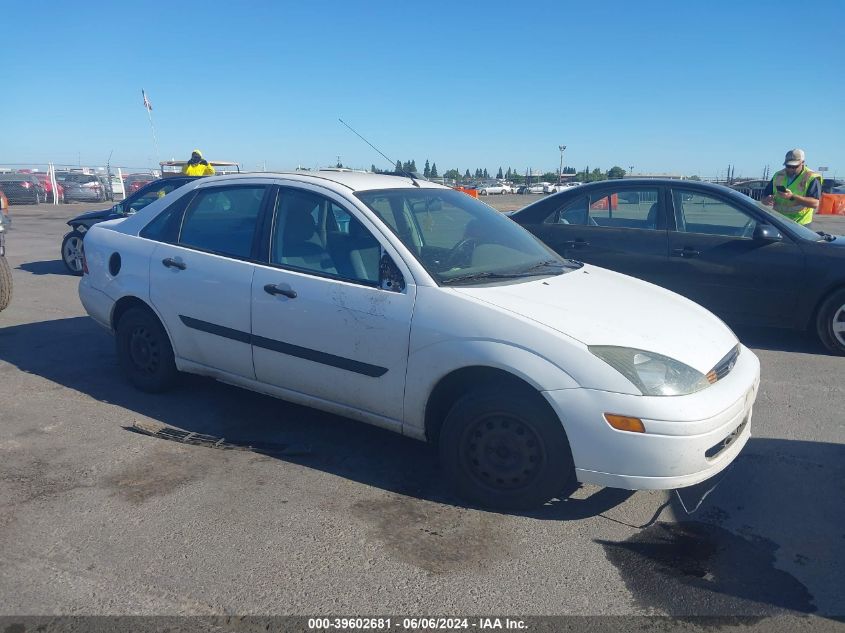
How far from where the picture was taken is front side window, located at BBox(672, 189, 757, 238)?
685 cm

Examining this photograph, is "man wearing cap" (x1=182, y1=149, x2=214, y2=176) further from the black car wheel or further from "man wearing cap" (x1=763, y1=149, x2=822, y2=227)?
"man wearing cap" (x1=763, y1=149, x2=822, y2=227)

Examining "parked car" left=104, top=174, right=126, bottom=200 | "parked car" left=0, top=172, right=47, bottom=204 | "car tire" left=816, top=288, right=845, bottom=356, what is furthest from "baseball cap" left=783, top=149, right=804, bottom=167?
"parked car" left=104, top=174, right=126, bottom=200

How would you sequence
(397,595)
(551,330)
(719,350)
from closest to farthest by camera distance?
1. (397,595)
2. (551,330)
3. (719,350)

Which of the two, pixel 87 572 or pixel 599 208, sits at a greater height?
pixel 599 208

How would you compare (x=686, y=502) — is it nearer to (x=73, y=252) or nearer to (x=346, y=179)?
(x=346, y=179)

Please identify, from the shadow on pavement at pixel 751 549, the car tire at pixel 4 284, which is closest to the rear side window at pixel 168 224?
the car tire at pixel 4 284

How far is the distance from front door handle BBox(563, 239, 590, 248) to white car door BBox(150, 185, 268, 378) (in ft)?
12.7

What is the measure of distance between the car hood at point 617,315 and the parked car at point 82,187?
1179 inches

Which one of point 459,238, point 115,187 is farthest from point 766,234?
point 115,187

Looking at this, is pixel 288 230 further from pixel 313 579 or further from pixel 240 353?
pixel 313 579

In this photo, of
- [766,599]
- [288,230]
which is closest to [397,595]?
[766,599]

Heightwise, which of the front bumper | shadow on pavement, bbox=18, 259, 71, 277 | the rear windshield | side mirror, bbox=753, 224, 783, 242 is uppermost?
the rear windshield

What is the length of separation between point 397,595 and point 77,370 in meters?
4.02

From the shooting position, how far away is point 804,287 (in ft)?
21.5
